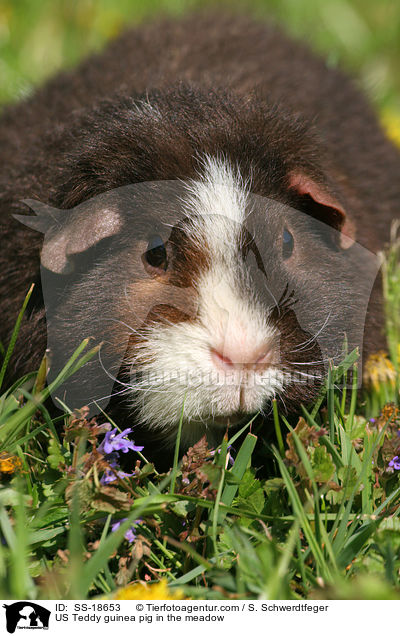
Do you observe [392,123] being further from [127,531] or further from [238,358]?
[127,531]

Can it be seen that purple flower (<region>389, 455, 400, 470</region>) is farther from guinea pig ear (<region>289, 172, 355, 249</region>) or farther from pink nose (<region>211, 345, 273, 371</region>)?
guinea pig ear (<region>289, 172, 355, 249</region>)

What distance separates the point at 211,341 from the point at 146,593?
749 millimetres

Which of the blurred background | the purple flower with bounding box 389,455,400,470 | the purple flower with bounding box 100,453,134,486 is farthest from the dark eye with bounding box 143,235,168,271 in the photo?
the blurred background

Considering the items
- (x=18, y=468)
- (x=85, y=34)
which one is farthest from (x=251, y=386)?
(x=85, y=34)

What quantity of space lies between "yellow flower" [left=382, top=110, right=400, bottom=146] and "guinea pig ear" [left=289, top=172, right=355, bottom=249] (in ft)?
8.33

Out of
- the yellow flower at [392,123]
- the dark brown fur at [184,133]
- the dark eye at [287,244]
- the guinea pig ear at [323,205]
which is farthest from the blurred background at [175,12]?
the dark eye at [287,244]

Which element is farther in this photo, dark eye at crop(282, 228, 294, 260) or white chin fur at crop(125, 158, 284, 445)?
dark eye at crop(282, 228, 294, 260)

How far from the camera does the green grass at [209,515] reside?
6.22 ft

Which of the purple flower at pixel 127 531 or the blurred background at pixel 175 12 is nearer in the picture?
the purple flower at pixel 127 531

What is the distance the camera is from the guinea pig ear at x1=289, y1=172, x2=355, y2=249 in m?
2.50
